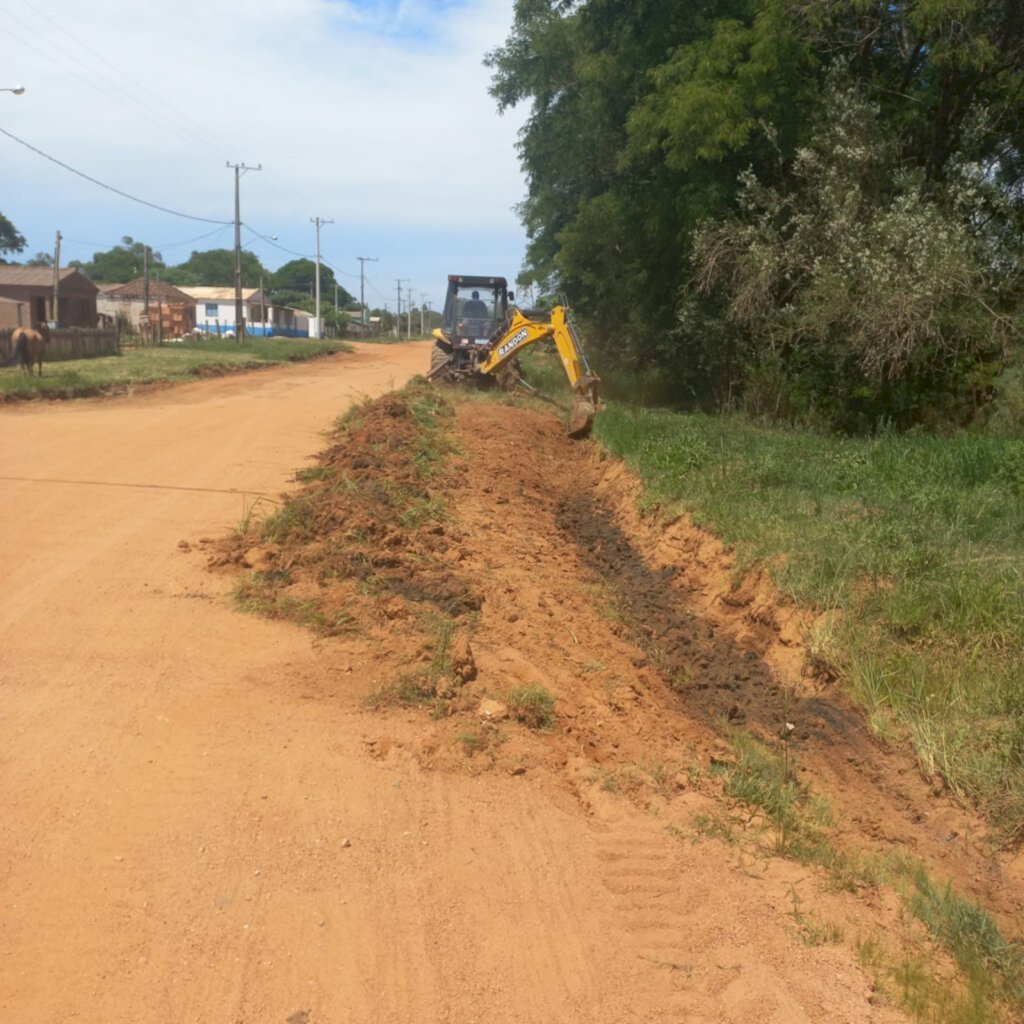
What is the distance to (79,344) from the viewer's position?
1395 inches

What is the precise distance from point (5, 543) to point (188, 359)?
2755cm

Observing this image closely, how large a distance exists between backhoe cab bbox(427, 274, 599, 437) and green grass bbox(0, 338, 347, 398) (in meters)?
7.63

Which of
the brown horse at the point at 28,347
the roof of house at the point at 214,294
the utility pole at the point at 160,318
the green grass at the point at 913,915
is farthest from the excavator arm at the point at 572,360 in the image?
the roof of house at the point at 214,294

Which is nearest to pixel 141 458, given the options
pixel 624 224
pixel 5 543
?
pixel 5 543

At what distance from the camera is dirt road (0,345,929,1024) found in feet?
12.1

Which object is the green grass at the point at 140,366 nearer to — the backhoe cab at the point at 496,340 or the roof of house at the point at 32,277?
the backhoe cab at the point at 496,340

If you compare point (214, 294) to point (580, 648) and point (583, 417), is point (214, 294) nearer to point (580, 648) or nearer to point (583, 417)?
point (583, 417)

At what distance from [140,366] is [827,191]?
814 inches

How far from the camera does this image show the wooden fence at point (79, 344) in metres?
33.6

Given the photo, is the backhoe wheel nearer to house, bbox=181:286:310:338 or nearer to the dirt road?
the dirt road

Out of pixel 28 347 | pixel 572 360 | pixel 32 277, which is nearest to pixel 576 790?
pixel 572 360

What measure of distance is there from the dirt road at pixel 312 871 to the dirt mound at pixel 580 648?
23 centimetres

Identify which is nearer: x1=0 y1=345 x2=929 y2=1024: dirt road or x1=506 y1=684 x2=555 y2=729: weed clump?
x1=0 y1=345 x2=929 y2=1024: dirt road

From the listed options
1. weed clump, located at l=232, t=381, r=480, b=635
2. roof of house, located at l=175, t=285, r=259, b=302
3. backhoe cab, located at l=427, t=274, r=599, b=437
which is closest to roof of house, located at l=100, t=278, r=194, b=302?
roof of house, located at l=175, t=285, r=259, b=302
